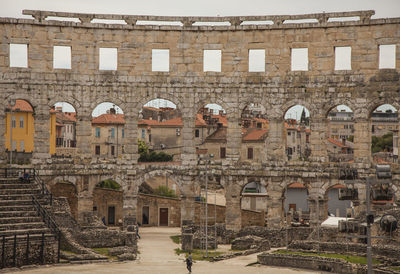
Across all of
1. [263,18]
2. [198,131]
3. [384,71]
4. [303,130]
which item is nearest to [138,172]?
[263,18]

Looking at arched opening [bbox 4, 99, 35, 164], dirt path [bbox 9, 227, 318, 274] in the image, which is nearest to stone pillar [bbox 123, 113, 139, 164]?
dirt path [bbox 9, 227, 318, 274]

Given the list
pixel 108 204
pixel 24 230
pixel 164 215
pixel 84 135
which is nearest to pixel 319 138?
pixel 84 135

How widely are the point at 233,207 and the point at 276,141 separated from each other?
485cm

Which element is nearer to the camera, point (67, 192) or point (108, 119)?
point (67, 192)

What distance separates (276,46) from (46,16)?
14208 millimetres

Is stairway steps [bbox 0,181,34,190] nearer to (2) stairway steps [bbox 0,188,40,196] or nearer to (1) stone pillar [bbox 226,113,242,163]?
(2) stairway steps [bbox 0,188,40,196]

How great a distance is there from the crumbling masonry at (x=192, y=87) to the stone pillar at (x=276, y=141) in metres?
0.06

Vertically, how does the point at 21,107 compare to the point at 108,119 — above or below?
above

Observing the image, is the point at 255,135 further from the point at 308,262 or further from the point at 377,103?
the point at 308,262

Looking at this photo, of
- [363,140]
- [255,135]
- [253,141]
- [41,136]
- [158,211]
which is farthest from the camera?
[255,135]

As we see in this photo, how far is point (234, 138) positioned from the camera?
5309 centimetres

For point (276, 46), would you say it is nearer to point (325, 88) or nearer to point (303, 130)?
point (325, 88)

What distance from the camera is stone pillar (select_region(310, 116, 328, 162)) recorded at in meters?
51.9

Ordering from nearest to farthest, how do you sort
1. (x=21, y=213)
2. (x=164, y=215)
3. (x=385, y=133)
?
(x=21, y=213) → (x=164, y=215) → (x=385, y=133)
